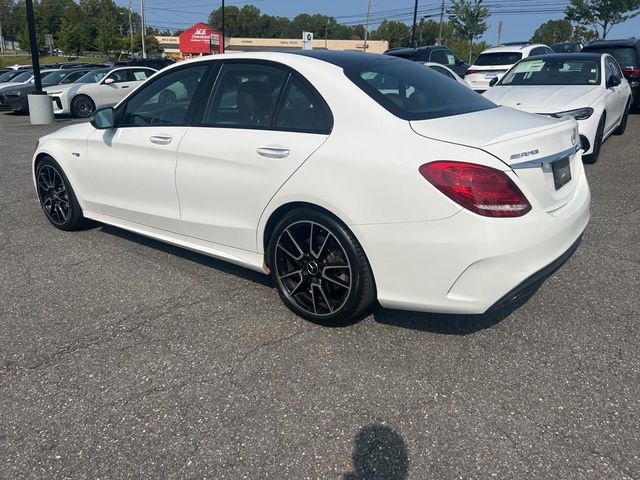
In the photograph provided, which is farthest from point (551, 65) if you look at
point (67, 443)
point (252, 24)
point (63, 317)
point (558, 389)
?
point (252, 24)

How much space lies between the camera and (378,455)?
2.20 meters

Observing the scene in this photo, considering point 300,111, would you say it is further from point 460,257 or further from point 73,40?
point 73,40

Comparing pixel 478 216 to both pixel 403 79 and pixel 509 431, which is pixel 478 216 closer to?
pixel 509 431

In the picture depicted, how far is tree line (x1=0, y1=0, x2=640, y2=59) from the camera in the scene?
38.6 meters

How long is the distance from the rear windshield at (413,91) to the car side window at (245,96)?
52 centimetres

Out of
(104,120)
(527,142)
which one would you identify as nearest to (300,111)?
(527,142)

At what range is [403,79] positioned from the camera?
3.38 m

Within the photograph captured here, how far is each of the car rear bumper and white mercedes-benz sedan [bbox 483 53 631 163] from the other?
468 centimetres

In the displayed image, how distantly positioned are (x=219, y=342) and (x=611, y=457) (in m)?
2.04

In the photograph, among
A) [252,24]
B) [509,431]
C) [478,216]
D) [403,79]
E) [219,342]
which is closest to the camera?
[509,431]

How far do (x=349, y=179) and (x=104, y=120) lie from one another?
93.3 inches

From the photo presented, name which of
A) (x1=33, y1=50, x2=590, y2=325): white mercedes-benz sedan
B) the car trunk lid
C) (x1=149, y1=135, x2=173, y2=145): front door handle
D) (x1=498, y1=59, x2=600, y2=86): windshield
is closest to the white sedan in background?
(x1=498, y1=59, x2=600, y2=86): windshield

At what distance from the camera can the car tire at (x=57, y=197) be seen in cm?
475

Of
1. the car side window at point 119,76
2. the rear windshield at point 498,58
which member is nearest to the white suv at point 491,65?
the rear windshield at point 498,58
